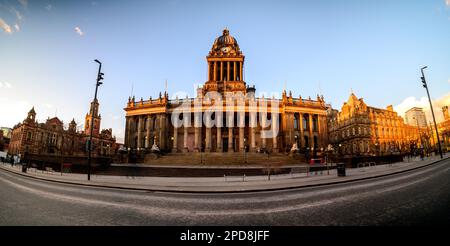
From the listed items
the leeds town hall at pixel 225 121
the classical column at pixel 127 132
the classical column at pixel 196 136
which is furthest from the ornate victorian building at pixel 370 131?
the classical column at pixel 127 132

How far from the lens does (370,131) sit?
58062 millimetres

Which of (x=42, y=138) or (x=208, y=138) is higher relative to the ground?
(x=42, y=138)

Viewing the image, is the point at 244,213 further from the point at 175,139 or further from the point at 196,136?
the point at 175,139

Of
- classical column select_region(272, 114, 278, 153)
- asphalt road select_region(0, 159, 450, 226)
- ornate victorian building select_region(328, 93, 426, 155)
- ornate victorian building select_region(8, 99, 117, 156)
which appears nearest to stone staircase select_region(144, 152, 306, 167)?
classical column select_region(272, 114, 278, 153)

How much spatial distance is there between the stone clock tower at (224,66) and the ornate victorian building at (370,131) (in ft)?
132

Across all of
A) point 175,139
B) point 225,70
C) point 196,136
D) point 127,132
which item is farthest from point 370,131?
point 127,132

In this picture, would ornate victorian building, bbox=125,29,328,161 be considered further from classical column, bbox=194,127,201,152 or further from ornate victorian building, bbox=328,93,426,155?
ornate victorian building, bbox=328,93,426,155

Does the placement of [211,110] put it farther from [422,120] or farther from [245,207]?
[422,120]

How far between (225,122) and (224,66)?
723 inches

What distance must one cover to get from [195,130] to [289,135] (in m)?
20.5

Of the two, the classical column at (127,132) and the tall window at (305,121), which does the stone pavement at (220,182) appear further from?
the classical column at (127,132)

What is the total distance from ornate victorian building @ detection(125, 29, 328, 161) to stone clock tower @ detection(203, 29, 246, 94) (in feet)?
1.46
